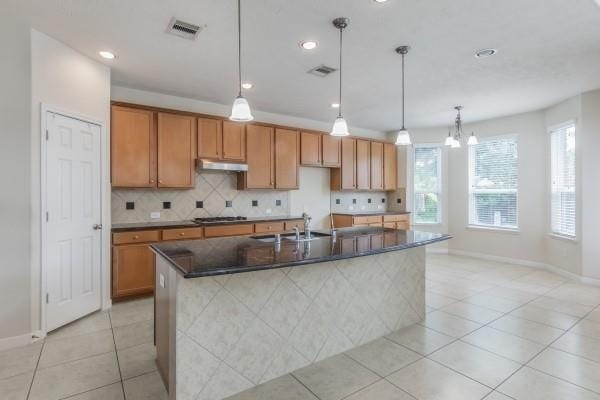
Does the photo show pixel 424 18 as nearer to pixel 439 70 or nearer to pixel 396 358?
pixel 439 70

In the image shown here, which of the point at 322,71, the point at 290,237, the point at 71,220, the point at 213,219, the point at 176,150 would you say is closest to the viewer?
the point at 290,237

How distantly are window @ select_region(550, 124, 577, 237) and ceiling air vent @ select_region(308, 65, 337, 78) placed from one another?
403cm

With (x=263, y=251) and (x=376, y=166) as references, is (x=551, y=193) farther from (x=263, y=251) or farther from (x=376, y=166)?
(x=263, y=251)

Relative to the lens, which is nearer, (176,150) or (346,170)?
(176,150)

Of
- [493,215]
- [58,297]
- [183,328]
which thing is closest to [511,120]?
[493,215]

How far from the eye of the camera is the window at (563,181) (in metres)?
4.91

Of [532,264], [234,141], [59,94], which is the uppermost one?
[59,94]

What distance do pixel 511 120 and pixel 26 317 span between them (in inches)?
296

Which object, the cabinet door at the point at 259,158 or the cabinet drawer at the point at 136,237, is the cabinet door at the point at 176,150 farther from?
the cabinet door at the point at 259,158

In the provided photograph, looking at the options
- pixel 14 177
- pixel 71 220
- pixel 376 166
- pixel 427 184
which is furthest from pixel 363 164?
pixel 14 177

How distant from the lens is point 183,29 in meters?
2.79

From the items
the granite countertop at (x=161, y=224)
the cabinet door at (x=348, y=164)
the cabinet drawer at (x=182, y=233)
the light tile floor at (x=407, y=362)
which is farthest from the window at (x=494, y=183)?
the cabinet drawer at (x=182, y=233)

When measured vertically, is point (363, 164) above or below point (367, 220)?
above

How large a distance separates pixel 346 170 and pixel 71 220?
4551 millimetres
